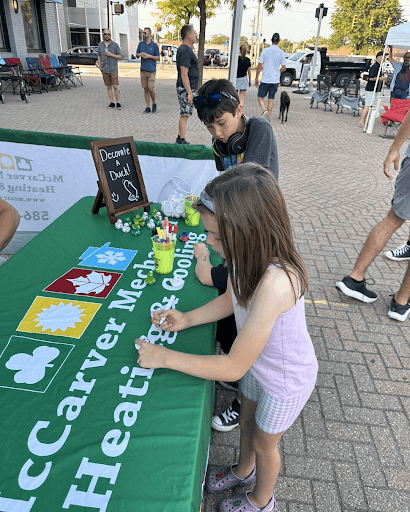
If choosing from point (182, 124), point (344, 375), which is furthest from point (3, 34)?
point (344, 375)

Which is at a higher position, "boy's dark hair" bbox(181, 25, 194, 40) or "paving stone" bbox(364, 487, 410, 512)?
"boy's dark hair" bbox(181, 25, 194, 40)

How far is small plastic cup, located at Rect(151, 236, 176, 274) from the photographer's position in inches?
77.5

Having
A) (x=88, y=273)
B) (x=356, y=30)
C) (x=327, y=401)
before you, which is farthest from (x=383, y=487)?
(x=356, y=30)

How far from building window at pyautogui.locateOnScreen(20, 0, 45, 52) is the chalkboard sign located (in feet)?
54.9

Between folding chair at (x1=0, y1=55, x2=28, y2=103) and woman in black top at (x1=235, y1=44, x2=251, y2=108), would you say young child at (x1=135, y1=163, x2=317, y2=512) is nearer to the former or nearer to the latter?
woman in black top at (x1=235, y1=44, x2=251, y2=108)

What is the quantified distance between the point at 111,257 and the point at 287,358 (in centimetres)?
124

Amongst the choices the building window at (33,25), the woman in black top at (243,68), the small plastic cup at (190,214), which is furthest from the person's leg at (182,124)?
the building window at (33,25)

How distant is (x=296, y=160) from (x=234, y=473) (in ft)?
23.5

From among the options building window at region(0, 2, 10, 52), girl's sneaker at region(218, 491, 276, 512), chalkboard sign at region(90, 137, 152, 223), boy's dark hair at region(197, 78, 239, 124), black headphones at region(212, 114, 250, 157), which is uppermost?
building window at region(0, 2, 10, 52)

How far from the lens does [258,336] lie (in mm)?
1206

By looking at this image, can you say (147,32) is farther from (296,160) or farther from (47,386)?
(47,386)

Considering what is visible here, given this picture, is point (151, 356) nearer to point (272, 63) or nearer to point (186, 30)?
point (186, 30)

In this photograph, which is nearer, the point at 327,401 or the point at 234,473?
the point at 234,473

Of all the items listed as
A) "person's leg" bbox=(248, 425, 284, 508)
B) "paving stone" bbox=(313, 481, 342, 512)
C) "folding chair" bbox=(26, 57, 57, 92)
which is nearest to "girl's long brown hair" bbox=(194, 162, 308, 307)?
"person's leg" bbox=(248, 425, 284, 508)
